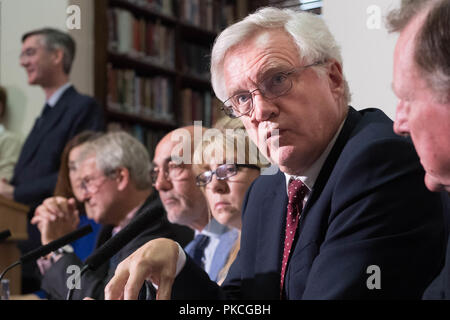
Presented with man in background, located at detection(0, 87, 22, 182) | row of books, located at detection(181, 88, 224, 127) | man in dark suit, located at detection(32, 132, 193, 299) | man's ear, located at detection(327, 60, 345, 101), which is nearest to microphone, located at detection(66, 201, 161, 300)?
man's ear, located at detection(327, 60, 345, 101)

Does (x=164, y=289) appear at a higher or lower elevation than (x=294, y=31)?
lower

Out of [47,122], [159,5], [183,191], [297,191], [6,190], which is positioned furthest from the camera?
[159,5]

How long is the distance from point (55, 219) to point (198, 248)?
61cm

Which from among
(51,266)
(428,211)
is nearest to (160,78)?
(51,266)

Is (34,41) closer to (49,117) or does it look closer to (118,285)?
(49,117)

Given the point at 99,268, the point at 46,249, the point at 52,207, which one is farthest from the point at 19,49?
the point at 46,249

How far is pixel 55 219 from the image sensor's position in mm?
2402

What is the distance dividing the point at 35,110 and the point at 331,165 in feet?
→ 10.7

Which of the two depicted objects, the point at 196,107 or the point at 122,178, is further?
the point at 196,107

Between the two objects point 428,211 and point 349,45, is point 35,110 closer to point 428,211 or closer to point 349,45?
point 349,45

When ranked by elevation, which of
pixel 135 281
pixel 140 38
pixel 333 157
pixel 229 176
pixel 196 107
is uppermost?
pixel 140 38

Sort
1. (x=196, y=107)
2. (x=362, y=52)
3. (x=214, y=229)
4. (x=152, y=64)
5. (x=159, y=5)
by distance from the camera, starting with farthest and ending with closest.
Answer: (x=196, y=107), (x=159, y=5), (x=152, y=64), (x=214, y=229), (x=362, y=52)

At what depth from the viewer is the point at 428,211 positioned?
1.14 meters

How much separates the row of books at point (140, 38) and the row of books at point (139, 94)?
13cm
